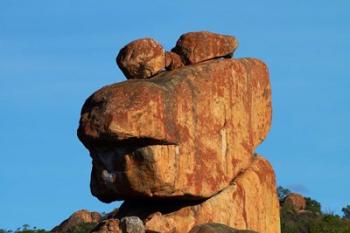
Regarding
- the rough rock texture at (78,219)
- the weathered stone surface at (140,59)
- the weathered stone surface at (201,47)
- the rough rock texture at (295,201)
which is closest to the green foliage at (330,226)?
the rough rock texture at (295,201)

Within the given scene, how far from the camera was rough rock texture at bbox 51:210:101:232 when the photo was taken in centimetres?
7781

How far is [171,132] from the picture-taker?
4275 centimetres

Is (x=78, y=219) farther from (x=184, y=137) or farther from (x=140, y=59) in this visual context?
(x=184, y=137)

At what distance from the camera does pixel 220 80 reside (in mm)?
45156

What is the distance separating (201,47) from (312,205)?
4481 centimetres

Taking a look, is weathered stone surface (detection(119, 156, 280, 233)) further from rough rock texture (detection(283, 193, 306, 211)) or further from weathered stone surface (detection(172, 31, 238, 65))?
rough rock texture (detection(283, 193, 306, 211))

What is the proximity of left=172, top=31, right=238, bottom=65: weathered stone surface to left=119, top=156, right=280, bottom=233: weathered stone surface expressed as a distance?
3.78 metres

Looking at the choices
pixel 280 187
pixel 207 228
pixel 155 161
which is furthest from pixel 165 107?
pixel 280 187

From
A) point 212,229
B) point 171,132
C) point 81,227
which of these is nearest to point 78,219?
point 81,227

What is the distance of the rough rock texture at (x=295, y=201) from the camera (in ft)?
279

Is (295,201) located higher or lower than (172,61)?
higher

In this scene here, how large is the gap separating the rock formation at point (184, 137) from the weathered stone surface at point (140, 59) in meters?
0.03

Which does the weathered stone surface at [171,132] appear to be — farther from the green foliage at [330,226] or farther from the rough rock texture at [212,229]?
the green foliage at [330,226]

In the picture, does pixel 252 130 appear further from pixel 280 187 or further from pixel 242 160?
pixel 280 187
